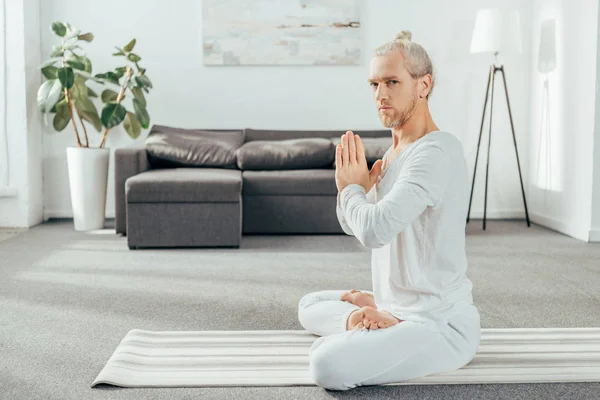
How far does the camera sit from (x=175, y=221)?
480 centimetres

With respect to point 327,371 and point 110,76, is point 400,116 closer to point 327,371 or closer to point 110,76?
point 327,371

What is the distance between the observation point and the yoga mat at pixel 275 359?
2.17m

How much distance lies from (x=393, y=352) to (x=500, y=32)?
422cm

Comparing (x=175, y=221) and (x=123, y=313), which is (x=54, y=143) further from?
(x=123, y=313)

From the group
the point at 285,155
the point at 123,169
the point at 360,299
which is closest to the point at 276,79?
the point at 285,155

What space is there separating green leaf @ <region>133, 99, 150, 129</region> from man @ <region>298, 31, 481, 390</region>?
396 centimetres

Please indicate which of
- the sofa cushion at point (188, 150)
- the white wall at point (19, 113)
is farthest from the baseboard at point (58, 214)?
the sofa cushion at point (188, 150)

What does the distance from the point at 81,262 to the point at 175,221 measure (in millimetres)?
699

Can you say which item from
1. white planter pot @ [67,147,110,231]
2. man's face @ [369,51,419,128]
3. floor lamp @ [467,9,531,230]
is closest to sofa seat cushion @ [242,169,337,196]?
white planter pot @ [67,147,110,231]

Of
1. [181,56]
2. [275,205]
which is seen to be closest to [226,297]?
[275,205]

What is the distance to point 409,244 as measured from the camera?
83.0 inches

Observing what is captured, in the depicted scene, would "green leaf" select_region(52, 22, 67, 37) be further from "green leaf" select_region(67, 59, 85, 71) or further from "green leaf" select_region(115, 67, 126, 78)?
"green leaf" select_region(115, 67, 126, 78)

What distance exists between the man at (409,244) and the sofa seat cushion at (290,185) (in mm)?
3193

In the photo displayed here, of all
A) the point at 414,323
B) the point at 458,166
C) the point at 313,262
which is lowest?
the point at 313,262
